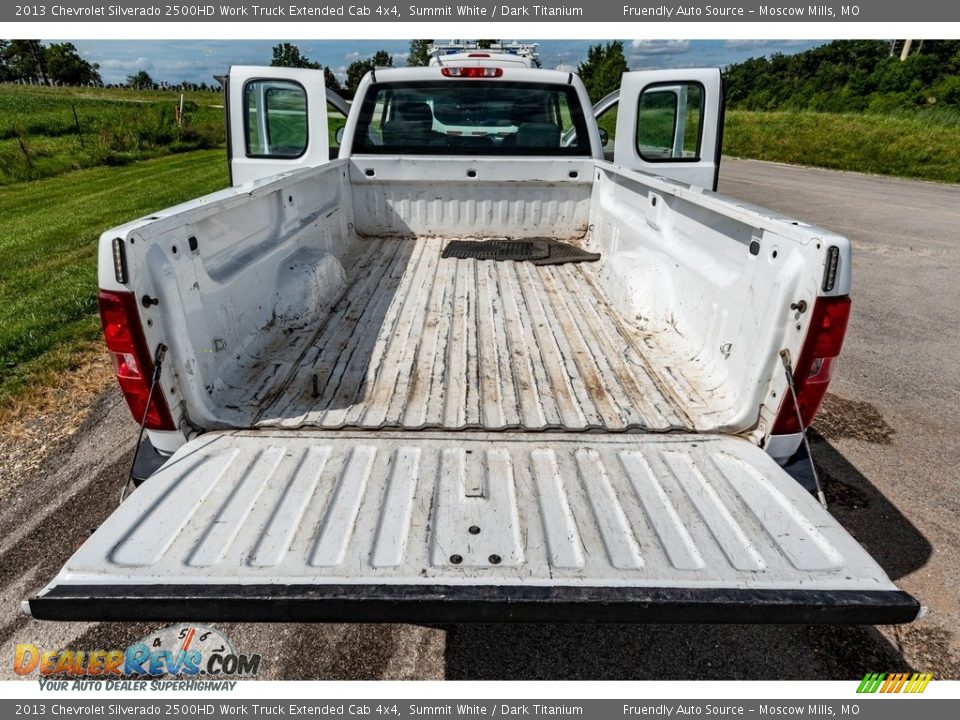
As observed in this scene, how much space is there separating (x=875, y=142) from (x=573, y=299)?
23.2 meters

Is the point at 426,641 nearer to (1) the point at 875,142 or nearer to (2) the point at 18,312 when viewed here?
(2) the point at 18,312

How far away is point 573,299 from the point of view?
3994 millimetres

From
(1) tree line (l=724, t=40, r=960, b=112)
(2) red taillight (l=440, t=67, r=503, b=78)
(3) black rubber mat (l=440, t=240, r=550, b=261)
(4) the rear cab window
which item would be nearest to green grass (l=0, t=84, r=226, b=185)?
(4) the rear cab window

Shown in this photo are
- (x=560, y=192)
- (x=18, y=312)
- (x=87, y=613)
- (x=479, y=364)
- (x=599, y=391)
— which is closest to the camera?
(x=87, y=613)

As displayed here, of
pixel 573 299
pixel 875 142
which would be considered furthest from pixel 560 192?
pixel 875 142

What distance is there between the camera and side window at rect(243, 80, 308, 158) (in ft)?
16.0

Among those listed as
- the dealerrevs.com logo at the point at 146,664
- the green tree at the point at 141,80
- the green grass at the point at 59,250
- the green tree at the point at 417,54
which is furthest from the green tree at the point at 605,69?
the green tree at the point at 141,80

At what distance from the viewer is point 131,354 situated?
209cm

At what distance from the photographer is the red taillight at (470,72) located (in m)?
4.94

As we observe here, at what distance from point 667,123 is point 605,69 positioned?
33759 millimetres

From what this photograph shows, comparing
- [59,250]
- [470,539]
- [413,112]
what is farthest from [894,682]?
[59,250]

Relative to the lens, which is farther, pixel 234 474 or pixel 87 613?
pixel 234 474

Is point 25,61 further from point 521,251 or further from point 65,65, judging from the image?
point 521,251

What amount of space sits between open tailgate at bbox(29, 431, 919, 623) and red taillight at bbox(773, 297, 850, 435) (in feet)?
0.62
